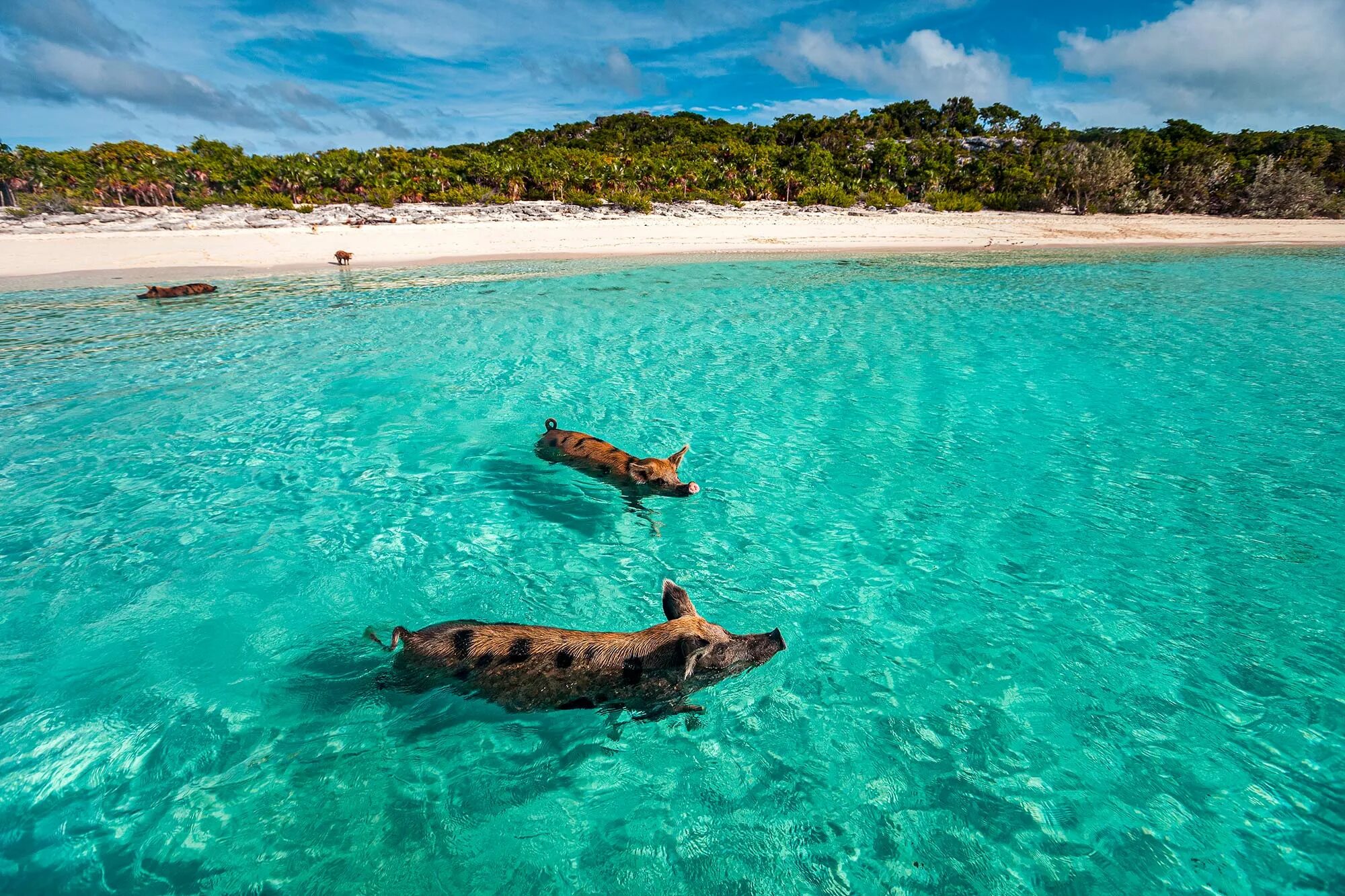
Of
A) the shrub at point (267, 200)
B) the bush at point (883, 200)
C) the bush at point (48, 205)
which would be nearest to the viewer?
the bush at point (48, 205)

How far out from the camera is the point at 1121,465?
8.24m

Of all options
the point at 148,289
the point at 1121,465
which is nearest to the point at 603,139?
the point at 148,289

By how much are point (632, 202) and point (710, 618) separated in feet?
129

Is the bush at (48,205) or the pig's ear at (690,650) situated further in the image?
the bush at (48,205)

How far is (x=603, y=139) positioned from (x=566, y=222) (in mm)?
29918

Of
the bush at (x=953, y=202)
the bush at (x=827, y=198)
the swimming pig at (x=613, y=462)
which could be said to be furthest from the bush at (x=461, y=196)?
the swimming pig at (x=613, y=462)

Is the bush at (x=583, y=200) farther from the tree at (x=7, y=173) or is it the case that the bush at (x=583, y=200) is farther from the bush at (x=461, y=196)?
the tree at (x=7, y=173)

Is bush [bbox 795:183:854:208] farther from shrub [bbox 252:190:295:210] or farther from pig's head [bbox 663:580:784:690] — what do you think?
pig's head [bbox 663:580:784:690]

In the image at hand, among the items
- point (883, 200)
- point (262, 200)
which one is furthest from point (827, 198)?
point (262, 200)

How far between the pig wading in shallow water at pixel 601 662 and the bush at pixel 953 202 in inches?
1899

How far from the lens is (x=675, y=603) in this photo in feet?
13.4

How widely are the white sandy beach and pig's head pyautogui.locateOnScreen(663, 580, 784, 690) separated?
29683mm

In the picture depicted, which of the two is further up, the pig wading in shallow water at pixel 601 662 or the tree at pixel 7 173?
the tree at pixel 7 173

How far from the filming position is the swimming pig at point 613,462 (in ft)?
21.8
